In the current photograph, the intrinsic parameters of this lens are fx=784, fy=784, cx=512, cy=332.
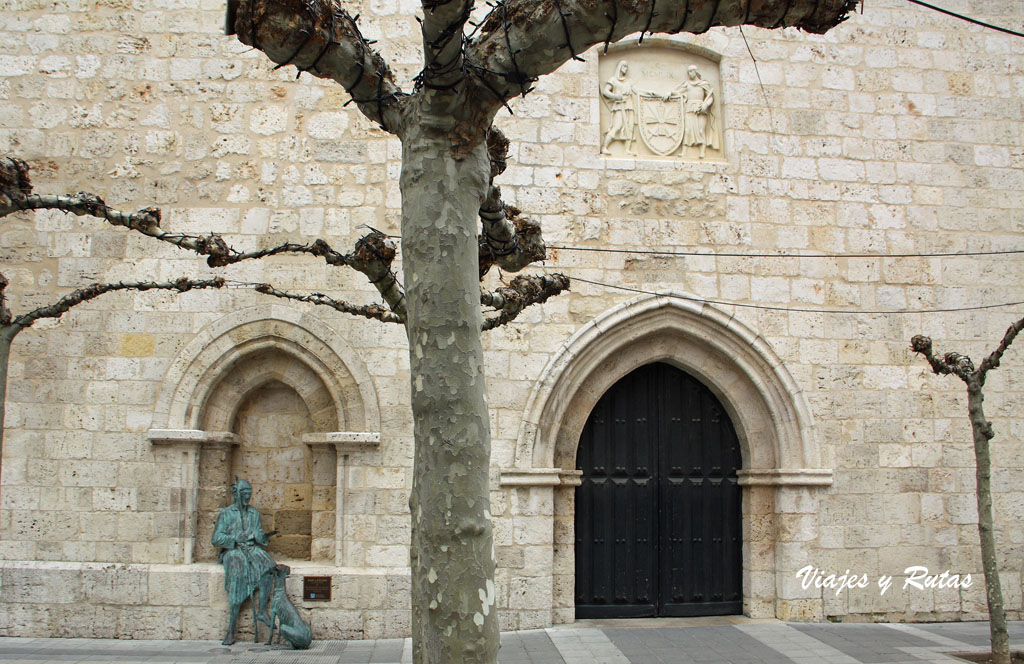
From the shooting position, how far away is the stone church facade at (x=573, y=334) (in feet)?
21.1

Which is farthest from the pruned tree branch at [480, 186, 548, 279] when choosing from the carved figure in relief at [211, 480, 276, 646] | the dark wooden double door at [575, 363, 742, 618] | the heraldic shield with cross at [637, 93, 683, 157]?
the carved figure in relief at [211, 480, 276, 646]

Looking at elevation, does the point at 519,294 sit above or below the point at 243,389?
above

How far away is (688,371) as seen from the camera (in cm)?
721

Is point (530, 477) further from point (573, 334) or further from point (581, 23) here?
point (581, 23)

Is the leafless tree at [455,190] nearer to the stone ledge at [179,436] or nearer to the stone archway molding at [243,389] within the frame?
the stone archway molding at [243,389]

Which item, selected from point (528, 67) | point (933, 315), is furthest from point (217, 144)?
point (933, 315)

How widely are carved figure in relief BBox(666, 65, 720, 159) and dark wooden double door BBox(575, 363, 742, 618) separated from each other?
2.14 metres

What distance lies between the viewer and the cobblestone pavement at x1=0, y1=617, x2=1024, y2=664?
18.6 feet

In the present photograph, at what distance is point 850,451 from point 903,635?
1.53 m

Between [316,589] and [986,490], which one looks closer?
[986,490]

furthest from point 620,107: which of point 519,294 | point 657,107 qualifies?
point 519,294

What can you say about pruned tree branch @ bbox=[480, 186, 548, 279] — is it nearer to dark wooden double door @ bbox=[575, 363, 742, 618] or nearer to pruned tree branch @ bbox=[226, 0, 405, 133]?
pruned tree branch @ bbox=[226, 0, 405, 133]

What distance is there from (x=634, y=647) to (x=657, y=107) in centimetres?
470

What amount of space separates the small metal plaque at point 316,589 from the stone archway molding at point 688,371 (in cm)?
181
